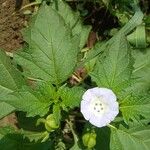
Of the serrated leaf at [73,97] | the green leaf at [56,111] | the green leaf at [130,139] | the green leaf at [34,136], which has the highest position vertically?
the serrated leaf at [73,97]

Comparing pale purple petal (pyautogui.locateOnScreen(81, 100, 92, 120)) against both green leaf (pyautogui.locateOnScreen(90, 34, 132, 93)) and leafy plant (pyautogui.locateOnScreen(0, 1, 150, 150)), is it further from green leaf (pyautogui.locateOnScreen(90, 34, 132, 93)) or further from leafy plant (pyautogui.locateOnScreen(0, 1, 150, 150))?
green leaf (pyautogui.locateOnScreen(90, 34, 132, 93))

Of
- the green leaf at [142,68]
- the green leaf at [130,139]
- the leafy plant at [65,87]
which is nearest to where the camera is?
the leafy plant at [65,87]

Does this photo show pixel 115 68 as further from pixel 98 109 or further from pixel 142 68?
pixel 142 68

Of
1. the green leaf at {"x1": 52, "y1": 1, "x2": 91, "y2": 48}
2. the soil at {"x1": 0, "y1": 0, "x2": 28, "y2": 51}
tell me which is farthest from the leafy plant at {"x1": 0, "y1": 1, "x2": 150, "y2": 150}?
the soil at {"x1": 0, "y1": 0, "x2": 28, "y2": 51}

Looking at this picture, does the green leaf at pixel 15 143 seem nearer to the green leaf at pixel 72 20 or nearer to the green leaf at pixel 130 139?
the green leaf at pixel 130 139

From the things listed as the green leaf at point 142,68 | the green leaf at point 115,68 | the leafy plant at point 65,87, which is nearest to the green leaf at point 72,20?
the leafy plant at point 65,87

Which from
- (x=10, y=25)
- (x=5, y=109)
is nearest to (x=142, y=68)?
(x=5, y=109)
